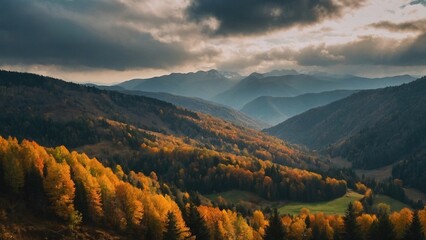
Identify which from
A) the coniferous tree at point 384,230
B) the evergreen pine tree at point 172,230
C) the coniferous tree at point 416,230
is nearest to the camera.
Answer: the evergreen pine tree at point 172,230

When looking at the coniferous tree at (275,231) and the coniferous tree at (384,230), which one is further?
the coniferous tree at (384,230)

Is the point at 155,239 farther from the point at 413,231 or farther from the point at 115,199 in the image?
the point at 413,231

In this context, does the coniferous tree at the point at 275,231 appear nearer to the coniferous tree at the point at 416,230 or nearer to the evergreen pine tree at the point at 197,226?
the evergreen pine tree at the point at 197,226

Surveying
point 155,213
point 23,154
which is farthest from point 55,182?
point 155,213

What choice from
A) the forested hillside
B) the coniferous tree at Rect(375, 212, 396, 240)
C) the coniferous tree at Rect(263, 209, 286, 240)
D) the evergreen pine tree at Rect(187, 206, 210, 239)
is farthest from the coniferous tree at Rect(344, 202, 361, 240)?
the evergreen pine tree at Rect(187, 206, 210, 239)

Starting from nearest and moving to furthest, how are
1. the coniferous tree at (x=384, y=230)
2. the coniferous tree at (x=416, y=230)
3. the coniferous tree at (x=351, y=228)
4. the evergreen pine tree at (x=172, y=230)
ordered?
the evergreen pine tree at (x=172, y=230), the coniferous tree at (x=416, y=230), the coniferous tree at (x=384, y=230), the coniferous tree at (x=351, y=228)

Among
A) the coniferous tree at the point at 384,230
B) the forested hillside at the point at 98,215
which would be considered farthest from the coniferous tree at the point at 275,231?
the coniferous tree at the point at 384,230

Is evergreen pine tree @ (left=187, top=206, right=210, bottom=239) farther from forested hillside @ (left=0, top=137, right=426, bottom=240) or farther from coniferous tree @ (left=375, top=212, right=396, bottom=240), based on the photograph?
coniferous tree @ (left=375, top=212, right=396, bottom=240)

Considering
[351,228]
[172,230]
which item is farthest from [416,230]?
[172,230]

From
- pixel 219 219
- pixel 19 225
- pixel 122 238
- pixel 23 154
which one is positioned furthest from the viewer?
pixel 219 219

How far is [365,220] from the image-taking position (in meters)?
144

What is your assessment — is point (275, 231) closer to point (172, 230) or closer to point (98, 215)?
point (172, 230)

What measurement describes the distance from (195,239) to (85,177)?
1531 inches

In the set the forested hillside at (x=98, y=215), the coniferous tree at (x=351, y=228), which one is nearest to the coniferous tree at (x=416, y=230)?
the forested hillside at (x=98, y=215)
